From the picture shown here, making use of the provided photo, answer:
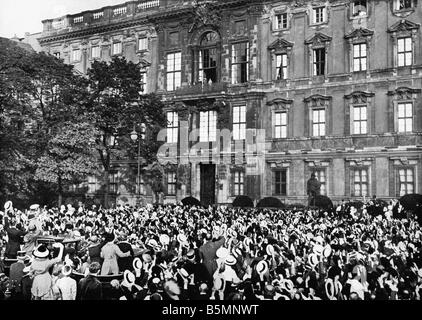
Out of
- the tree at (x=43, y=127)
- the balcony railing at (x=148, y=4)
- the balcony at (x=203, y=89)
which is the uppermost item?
the balcony railing at (x=148, y=4)

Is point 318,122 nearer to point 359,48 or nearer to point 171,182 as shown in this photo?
point 359,48

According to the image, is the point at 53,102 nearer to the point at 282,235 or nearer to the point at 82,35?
the point at 82,35

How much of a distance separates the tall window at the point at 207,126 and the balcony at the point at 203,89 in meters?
1.69

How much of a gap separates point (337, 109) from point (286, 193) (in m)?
7.08

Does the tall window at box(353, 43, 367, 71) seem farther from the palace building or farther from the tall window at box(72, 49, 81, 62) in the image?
the tall window at box(72, 49, 81, 62)

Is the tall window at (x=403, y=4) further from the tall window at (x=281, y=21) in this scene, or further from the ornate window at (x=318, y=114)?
the tall window at (x=281, y=21)

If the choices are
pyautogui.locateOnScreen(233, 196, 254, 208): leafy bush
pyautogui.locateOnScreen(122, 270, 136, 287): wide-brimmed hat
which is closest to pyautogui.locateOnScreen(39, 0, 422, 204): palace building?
pyautogui.locateOnScreen(233, 196, 254, 208): leafy bush

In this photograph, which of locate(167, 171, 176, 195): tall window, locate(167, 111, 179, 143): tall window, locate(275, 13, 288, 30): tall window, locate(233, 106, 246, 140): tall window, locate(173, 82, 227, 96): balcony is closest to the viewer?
locate(275, 13, 288, 30): tall window

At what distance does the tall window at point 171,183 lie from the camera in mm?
42531

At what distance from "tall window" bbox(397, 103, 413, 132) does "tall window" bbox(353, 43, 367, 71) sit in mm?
3867

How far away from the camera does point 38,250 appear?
10492 millimetres

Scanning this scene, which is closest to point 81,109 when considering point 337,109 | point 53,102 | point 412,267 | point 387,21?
point 53,102

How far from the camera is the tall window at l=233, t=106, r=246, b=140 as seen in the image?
131 feet

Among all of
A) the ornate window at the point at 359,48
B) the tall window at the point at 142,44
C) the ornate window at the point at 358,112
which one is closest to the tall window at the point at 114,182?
the tall window at the point at 142,44
